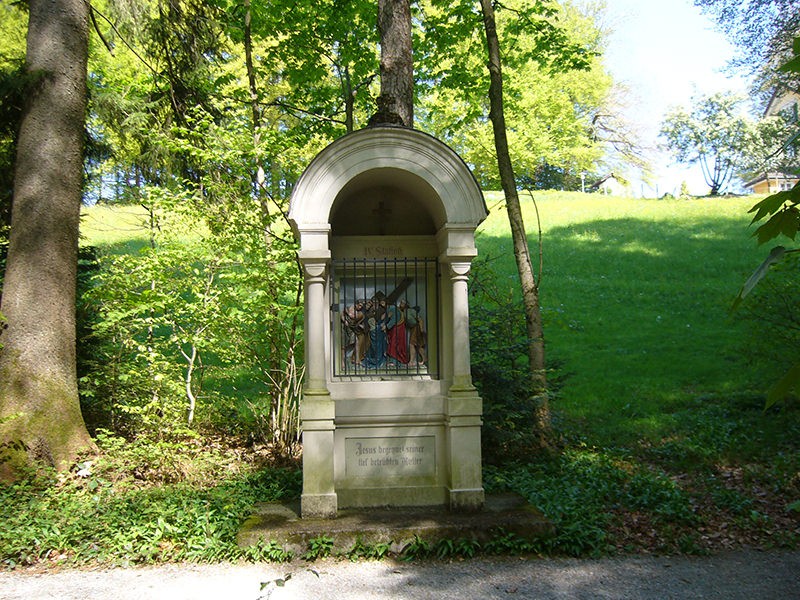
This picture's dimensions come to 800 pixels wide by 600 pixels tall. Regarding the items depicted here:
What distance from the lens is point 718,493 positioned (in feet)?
24.2

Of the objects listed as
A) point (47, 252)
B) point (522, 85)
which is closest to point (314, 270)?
point (47, 252)

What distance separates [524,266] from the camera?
9.96m

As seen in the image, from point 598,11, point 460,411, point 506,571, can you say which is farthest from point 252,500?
point 598,11

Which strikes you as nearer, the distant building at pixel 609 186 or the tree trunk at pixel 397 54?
the tree trunk at pixel 397 54

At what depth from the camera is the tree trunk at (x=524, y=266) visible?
938 centimetres

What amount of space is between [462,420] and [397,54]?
4812mm

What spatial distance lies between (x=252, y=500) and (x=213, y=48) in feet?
25.6

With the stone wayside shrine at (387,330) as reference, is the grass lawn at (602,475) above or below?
below

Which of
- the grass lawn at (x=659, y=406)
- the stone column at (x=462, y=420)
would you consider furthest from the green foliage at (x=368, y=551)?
the grass lawn at (x=659, y=406)

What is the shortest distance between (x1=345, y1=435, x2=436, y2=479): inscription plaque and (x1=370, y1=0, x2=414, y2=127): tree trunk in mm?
4063

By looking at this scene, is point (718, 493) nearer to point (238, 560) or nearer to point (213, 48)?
point (238, 560)

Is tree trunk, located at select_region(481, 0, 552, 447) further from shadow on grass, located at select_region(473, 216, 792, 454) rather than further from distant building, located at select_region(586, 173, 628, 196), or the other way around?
distant building, located at select_region(586, 173, 628, 196)

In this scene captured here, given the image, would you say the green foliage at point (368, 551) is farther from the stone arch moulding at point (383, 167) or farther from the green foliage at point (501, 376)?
the green foliage at point (501, 376)

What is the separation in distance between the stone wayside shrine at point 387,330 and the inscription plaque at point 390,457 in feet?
0.03
